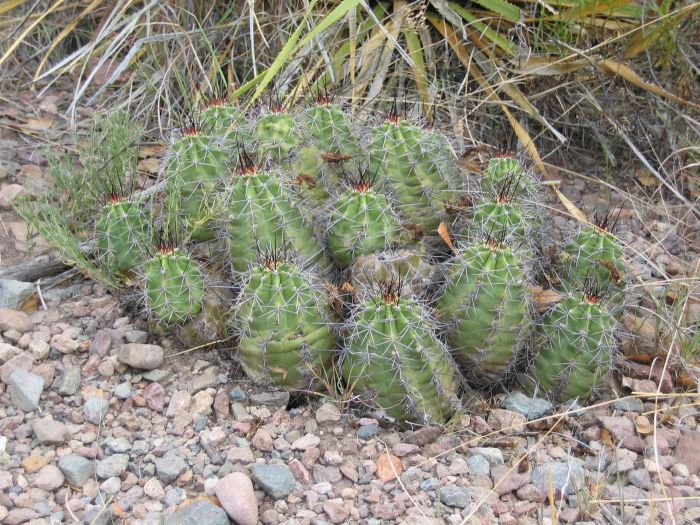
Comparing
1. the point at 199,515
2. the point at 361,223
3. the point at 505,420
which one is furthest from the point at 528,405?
the point at 199,515

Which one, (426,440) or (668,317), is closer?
(426,440)

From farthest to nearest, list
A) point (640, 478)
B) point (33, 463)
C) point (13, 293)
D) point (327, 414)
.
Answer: point (13, 293) < point (327, 414) < point (640, 478) < point (33, 463)

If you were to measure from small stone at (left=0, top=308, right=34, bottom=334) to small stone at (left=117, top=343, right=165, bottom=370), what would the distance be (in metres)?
0.39

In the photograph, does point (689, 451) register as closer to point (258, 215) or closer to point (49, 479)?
point (258, 215)

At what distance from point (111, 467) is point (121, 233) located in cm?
83

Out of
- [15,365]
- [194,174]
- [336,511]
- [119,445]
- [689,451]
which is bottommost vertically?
[689,451]

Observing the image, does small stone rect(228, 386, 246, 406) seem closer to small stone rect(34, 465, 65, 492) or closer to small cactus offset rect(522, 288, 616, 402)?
small stone rect(34, 465, 65, 492)

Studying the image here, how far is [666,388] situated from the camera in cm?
280

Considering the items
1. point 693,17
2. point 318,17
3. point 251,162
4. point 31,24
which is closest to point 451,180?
point 251,162

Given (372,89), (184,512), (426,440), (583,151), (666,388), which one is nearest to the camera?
(184,512)

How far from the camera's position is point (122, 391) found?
8.32 feet

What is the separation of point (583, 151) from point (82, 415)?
2681 millimetres

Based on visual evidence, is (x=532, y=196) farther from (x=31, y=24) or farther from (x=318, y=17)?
(x=31, y=24)

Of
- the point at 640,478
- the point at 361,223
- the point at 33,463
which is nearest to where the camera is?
the point at 33,463
